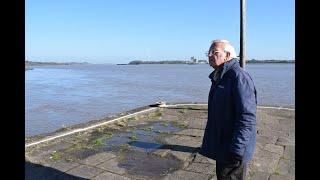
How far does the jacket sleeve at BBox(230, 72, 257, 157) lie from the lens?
3.23 meters

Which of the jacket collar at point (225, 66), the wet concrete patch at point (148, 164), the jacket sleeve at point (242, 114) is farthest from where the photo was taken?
the wet concrete patch at point (148, 164)

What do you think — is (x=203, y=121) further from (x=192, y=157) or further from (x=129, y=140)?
(x=192, y=157)

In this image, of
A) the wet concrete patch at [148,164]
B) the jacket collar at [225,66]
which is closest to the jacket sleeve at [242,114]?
the jacket collar at [225,66]

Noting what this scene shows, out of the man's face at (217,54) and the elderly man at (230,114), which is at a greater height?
the man's face at (217,54)

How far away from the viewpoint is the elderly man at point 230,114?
325 cm

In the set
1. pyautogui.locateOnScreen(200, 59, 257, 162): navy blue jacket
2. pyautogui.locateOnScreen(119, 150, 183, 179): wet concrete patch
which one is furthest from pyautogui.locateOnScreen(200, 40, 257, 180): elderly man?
pyautogui.locateOnScreen(119, 150, 183, 179): wet concrete patch

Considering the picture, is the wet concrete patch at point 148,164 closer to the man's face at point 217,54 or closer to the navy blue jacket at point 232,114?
the navy blue jacket at point 232,114

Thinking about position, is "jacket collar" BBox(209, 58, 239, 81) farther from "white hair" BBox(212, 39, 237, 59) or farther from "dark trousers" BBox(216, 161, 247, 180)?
"dark trousers" BBox(216, 161, 247, 180)

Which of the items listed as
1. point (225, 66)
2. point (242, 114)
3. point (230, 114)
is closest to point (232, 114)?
point (230, 114)

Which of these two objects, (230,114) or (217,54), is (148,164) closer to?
(230,114)
